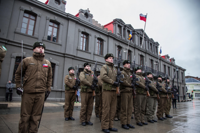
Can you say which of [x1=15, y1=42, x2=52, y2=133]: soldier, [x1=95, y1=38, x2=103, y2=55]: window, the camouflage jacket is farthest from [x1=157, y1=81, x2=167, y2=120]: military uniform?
[x1=95, y1=38, x2=103, y2=55]: window

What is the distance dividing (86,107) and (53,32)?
10.6 metres

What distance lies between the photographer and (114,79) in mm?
4035

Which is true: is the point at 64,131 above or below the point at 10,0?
below

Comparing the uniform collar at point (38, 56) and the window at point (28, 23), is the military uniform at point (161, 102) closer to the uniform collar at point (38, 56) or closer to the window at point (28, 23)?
the uniform collar at point (38, 56)

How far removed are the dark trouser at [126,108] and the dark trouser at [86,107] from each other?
117 centimetres

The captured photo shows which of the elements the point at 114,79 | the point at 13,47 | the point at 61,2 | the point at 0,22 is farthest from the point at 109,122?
the point at 61,2

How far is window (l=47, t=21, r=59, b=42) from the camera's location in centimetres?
1247

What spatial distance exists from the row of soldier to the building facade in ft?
8.67

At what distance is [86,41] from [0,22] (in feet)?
27.2

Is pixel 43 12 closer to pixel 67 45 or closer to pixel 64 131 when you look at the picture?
pixel 67 45

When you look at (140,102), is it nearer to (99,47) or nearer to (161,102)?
(161,102)

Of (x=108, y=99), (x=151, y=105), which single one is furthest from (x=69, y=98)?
(x=151, y=105)

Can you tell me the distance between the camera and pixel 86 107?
14.8 feet

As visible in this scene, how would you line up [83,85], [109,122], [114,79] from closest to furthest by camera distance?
[109,122] → [114,79] → [83,85]
